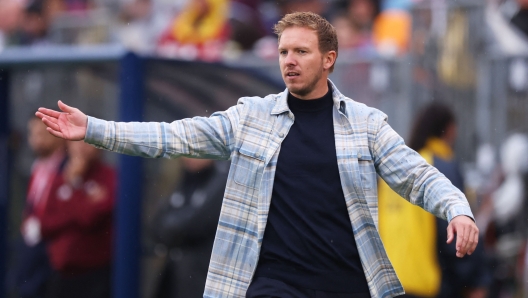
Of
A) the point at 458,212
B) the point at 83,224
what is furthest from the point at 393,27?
the point at 458,212

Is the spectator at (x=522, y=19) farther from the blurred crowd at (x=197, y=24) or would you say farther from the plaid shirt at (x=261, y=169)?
the plaid shirt at (x=261, y=169)

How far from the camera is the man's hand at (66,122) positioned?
13.1 feet

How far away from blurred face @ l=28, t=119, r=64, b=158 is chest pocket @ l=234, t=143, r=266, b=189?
4286 mm

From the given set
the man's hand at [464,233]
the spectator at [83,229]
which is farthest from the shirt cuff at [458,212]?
the spectator at [83,229]

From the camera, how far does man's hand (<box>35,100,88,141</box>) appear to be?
4000mm

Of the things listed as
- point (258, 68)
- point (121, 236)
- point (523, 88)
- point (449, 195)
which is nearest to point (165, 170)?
point (121, 236)

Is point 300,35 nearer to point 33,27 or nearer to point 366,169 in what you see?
point 366,169

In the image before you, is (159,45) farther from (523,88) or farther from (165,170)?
(523,88)

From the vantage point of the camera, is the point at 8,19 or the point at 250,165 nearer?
the point at 250,165

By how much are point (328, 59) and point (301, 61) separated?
192 mm

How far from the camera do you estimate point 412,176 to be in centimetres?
420

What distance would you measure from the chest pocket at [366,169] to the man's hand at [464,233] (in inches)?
18.9

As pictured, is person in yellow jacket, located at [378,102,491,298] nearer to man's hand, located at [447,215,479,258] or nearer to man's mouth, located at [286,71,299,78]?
man's mouth, located at [286,71,299,78]

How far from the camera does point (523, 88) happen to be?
7984 millimetres
